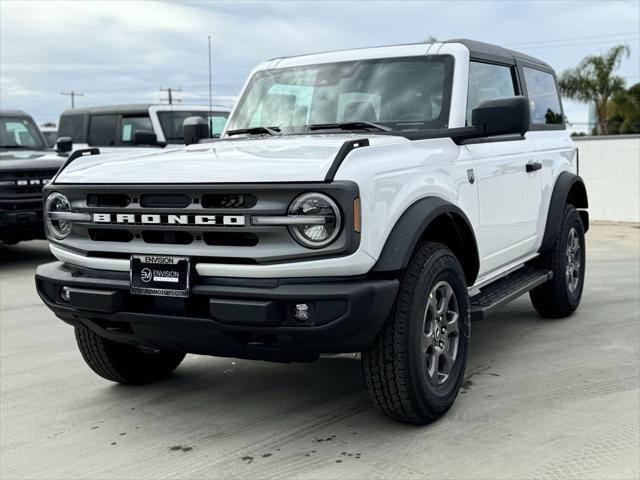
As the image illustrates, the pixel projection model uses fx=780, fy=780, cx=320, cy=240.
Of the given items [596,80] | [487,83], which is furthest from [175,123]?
[596,80]

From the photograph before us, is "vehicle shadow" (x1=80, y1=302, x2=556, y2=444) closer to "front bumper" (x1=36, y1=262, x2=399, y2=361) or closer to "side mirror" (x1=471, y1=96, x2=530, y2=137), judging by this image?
"front bumper" (x1=36, y1=262, x2=399, y2=361)

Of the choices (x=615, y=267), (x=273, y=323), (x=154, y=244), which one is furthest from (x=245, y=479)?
(x=615, y=267)

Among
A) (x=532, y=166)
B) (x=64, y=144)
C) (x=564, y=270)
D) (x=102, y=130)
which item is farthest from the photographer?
(x=102, y=130)

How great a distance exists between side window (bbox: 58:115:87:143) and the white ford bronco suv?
9.36 meters

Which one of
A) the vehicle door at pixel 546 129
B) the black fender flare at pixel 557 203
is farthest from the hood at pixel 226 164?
the black fender flare at pixel 557 203

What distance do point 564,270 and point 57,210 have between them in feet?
12.1

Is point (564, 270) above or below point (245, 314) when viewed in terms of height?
below

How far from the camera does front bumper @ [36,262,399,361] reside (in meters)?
3.17

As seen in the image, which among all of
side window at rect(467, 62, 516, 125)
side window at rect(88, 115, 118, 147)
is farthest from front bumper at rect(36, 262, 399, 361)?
side window at rect(88, 115, 118, 147)

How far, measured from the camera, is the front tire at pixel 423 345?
135 inches

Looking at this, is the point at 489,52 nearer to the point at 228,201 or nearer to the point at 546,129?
the point at 546,129

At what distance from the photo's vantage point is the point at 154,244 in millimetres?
3521

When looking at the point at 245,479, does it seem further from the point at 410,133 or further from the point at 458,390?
the point at 410,133

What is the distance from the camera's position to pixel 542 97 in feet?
19.8
